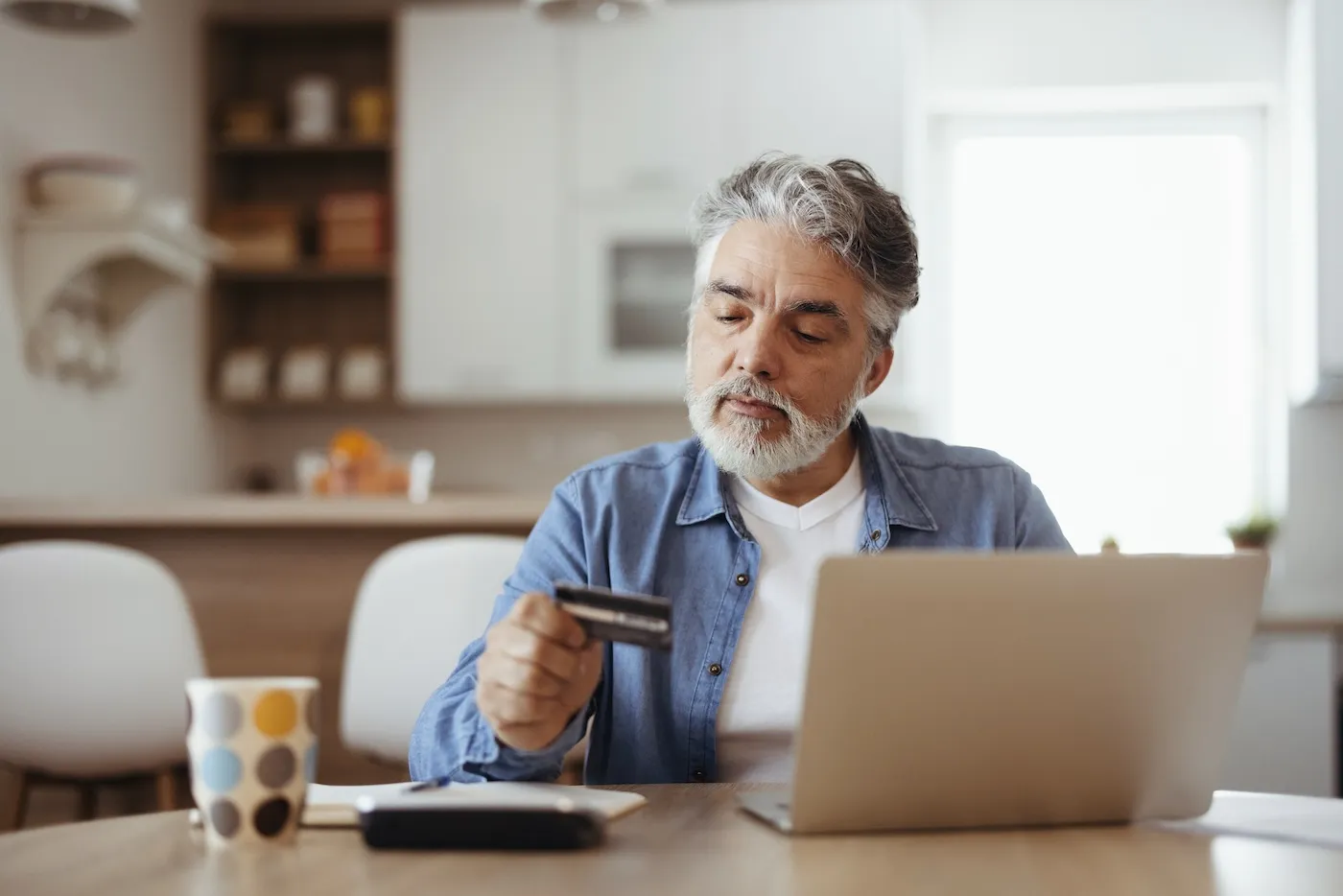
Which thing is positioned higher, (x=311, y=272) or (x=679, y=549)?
(x=311, y=272)

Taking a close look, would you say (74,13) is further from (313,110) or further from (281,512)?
(313,110)

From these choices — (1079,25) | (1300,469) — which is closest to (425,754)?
(1300,469)

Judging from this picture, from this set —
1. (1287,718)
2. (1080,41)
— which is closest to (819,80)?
(1080,41)

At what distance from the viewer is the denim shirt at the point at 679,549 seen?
139 centimetres

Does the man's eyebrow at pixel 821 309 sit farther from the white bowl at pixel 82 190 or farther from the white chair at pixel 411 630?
the white bowl at pixel 82 190

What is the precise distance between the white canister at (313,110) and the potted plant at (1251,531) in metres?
2.85

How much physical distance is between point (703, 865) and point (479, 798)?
0.18m

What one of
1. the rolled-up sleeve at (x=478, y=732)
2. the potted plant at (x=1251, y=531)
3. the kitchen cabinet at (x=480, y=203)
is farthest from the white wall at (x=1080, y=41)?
the rolled-up sleeve at (x=478, y=732)

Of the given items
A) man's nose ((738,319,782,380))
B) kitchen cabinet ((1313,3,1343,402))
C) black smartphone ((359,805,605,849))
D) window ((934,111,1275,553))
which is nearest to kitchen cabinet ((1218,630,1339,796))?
window ((934,111,1275,553))

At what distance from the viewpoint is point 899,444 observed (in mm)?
1627

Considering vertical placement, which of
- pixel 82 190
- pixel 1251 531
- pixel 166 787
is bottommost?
pixel 166 787

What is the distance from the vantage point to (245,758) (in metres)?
0.93

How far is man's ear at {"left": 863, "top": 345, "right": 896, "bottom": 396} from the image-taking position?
5.34 ft

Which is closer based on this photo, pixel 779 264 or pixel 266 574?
pixel 779 264
